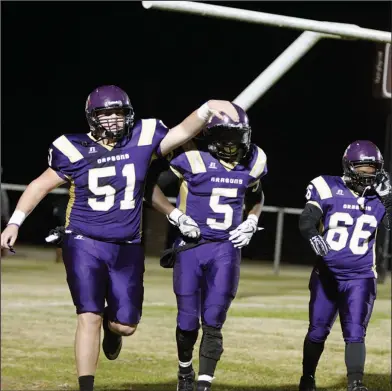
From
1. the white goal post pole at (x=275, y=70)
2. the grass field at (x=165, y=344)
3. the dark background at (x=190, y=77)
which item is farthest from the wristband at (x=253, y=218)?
the dark background at (x=190, y=77)

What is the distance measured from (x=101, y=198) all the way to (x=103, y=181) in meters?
0.10

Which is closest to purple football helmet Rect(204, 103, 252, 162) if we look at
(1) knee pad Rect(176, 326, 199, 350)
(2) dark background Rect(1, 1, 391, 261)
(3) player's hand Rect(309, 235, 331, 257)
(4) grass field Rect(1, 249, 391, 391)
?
(3) player's hand Rect(309, 235, 331, 257)

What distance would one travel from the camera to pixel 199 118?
6.22 m

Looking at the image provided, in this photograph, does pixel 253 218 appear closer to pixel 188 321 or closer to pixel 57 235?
pixel 188 321

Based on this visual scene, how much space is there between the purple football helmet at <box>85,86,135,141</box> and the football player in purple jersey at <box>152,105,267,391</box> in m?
0.57

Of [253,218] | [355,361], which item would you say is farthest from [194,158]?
[355,361]

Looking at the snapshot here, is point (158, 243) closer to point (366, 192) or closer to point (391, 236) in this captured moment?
point (391, 236)

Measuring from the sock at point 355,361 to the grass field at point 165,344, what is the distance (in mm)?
1026

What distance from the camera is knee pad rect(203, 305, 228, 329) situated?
662 cm

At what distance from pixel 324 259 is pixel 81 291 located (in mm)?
1594

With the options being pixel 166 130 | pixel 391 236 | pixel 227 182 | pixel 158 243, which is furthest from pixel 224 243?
pixel 158 243

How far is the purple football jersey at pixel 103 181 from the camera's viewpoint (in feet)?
20.6

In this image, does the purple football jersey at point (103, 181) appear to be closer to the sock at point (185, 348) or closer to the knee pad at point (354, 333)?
the sock at point (185, 348)

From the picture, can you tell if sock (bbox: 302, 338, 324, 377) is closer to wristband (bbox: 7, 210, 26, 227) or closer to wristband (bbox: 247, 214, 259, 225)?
wristband (bbox: 247, 214, 259, 225)
